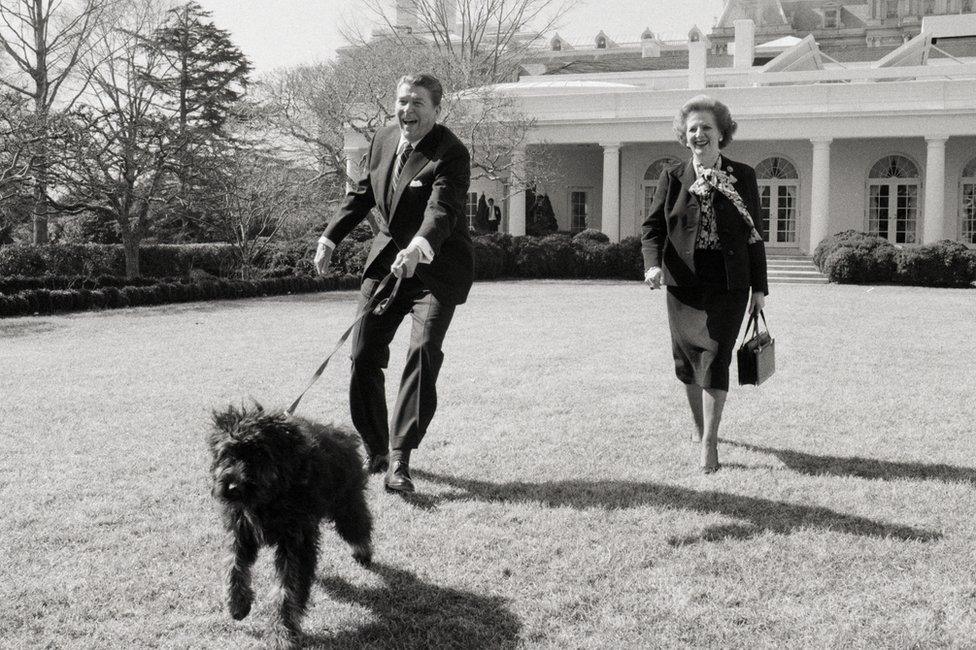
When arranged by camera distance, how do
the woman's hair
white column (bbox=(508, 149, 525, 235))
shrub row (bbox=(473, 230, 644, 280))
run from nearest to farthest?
the woman's hair < shrub row (bbox=(473, 230, 644, 280)) < white column (bbox=(508, 149, 525, 235))

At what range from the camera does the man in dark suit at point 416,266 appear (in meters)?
4.57

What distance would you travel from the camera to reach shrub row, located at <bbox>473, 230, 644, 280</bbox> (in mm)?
27406

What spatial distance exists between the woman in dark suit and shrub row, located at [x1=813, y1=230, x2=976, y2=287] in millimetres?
20207

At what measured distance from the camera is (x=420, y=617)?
3135 mm

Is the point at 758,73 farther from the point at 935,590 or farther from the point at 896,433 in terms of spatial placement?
the point at 935,590

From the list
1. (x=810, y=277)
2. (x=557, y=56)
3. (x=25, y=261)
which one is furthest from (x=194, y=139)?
(x=557, y=56)

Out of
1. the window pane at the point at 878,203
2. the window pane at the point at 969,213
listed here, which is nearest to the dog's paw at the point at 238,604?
the window pane at the point at 878,203

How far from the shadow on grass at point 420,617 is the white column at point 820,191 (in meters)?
28.5

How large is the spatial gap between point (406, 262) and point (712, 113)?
85.0 inches

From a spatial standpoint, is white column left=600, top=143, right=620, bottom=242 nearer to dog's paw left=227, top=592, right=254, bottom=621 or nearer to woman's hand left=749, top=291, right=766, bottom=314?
woman's hand left=749, top=291, right=766, bottom=314

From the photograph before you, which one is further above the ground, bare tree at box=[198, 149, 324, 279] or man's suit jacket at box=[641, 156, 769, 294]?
bare tree at box=[198, 149, 324, 279]

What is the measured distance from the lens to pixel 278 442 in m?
2.96

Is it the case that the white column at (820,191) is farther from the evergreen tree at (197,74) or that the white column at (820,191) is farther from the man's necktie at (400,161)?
the man's necktie at (400,161)

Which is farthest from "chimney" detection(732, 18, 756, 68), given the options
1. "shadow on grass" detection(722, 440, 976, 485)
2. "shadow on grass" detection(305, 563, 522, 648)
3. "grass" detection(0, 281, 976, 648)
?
"shadow on grass" detection(305, 563, 522, 648)
